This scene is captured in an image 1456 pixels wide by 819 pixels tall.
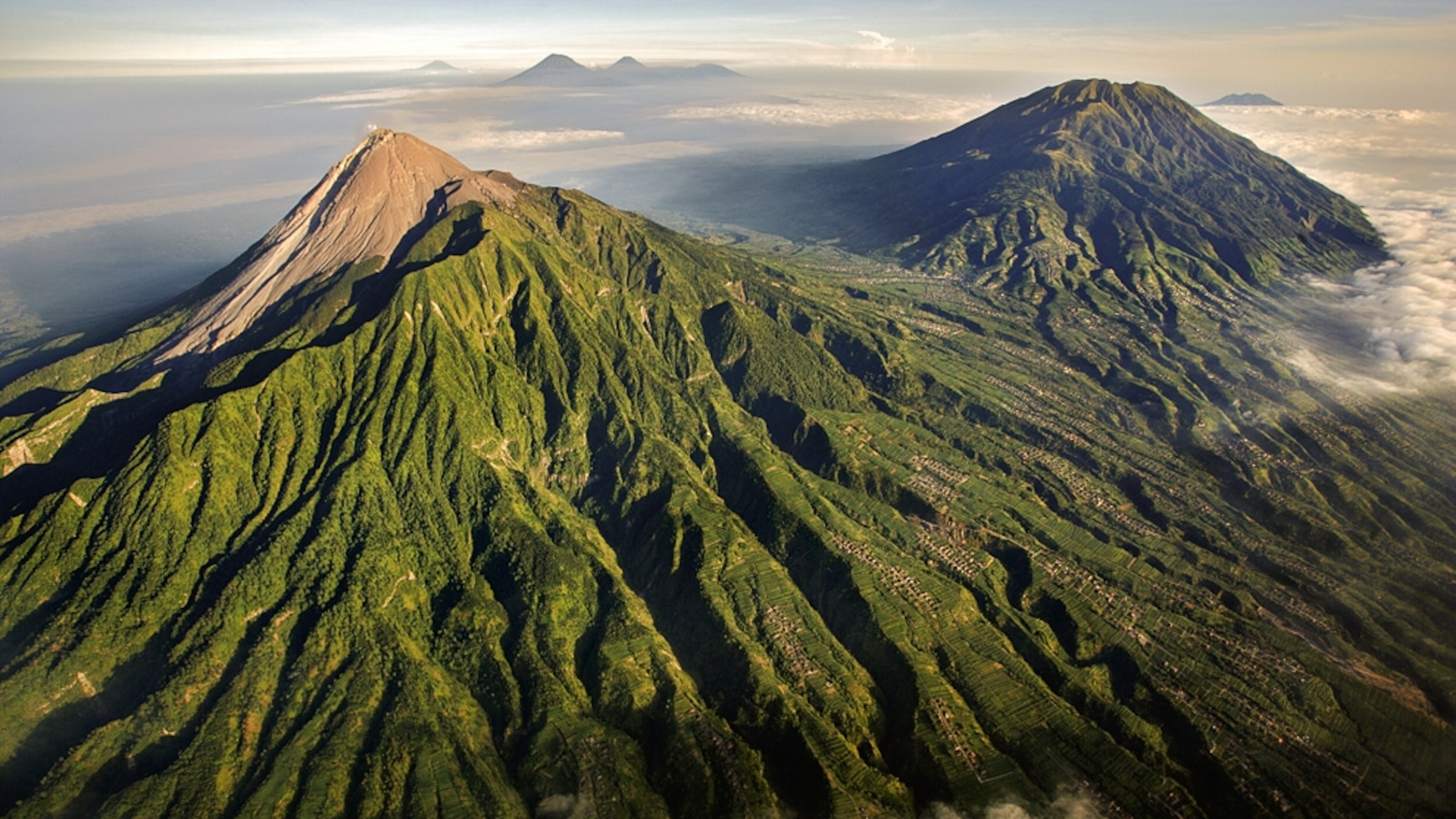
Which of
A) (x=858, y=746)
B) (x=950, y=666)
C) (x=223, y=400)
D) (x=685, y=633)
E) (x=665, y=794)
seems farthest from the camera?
(x=223, y=400)

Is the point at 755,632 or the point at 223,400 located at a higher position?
the point at 223,400

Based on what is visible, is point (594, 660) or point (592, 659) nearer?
point (594, 660)

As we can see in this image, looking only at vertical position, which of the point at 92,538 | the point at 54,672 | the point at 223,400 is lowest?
the point at 54,672

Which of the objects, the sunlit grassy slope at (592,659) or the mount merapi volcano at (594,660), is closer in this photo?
the mount merapi volcano at (594,660)

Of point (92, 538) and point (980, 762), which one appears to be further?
point (92, 538)

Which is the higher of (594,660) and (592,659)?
(594,660)

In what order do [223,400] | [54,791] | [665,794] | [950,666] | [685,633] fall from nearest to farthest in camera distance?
[54,791] → [665,794] → [950,666] → [685,633] → [223,400]

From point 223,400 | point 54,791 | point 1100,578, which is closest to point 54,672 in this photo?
point 54,791

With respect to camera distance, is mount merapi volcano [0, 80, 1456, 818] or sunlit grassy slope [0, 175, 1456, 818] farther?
sunlit grassy slope [0, 175, 1456, 818]

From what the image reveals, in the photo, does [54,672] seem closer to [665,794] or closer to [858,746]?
[665,794]
